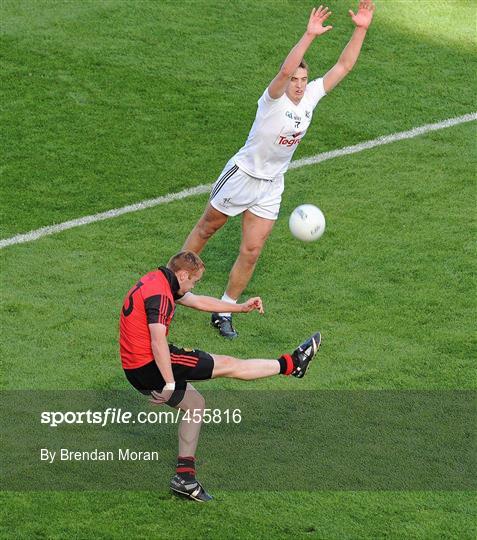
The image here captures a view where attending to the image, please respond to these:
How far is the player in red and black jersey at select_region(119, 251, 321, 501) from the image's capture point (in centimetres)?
850

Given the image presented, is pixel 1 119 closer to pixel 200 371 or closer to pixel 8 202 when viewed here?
pixel 8 202

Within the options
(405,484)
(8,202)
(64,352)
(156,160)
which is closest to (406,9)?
(156,160)

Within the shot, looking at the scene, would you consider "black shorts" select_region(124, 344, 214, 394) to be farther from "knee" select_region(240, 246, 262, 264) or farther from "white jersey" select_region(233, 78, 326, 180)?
"white jersey" select_region(233, 78, 326, 180)

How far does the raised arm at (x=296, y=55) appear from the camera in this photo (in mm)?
9938

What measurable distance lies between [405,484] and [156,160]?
6302 mm

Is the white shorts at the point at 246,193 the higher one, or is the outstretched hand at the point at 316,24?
the outstretched hand at the point at 316,24

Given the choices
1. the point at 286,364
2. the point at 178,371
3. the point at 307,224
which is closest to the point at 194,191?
the point at 307,224

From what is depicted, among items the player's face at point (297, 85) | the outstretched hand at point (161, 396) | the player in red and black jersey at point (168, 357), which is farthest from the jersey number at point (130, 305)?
the player's face at point (297, 85)

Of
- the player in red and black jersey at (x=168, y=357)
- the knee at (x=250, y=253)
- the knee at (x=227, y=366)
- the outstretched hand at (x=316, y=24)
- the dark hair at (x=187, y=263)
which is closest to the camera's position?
the player in red and black jersey at (x=168, y=357)

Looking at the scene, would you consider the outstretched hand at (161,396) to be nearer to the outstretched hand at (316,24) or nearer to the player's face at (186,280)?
the player's face at (186,280)

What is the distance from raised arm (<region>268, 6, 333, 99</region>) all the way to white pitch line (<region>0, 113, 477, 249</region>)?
3.15 meters

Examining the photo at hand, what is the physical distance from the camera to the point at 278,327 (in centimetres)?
1103

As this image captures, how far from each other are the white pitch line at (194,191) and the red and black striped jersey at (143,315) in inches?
157

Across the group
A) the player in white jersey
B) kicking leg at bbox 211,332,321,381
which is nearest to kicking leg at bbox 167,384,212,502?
kicking leg at bbox 211,332,321,381
